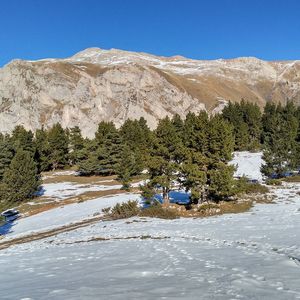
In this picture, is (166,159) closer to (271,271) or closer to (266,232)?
(266,232)

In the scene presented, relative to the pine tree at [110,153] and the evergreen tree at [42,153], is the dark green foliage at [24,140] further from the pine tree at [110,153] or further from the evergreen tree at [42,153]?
the pine tree at [110,153]

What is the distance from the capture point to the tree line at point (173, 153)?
137 ft

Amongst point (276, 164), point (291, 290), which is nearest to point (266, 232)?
point (291, 290)

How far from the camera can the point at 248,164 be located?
8681 centimetres

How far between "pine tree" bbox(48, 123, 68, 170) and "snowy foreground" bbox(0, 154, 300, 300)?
267 feet

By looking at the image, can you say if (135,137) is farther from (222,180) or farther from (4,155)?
(222,180)

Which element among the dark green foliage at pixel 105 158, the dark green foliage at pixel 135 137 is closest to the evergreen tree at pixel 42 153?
the dark green foliage at pixel 105 158

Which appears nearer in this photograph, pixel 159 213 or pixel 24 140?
pixel 159 213

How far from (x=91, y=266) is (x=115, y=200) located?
40.2 meters

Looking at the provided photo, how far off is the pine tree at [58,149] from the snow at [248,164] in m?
50.9

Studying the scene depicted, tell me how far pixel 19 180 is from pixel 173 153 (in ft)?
110

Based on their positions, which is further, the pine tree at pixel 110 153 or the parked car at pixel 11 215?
the pine tree at pixel 110 153

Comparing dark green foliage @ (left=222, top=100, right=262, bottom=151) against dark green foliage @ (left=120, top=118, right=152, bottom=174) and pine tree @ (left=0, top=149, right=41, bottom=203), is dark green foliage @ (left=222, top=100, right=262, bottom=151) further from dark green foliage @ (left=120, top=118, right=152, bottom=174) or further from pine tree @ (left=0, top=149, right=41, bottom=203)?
pine tree @ (left=0, top=149, right=41, bottom=203)

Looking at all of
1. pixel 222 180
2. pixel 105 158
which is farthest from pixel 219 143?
pixel 105 158
